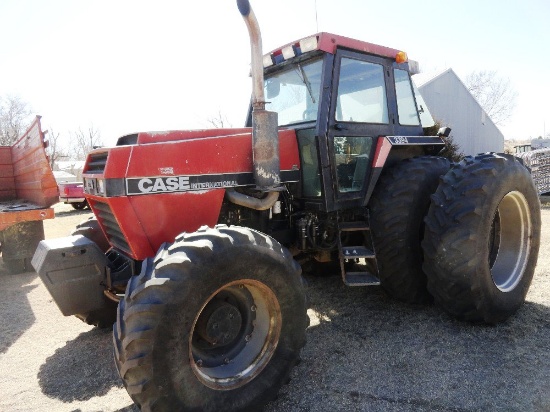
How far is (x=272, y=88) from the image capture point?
3.79 metres

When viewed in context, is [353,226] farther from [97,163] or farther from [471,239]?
[97,163]

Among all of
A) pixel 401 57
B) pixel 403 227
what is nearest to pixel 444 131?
pixel 401 57

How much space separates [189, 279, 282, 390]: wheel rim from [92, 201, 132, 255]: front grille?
2.58 feet

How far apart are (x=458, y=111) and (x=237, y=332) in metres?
20.4

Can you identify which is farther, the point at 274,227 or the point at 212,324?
the point at 274,227

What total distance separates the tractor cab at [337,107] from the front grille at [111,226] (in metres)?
1.40

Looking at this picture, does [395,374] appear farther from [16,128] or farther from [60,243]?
[16,128]

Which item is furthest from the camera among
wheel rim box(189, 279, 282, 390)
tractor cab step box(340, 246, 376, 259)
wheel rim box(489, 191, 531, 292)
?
wheel rim box(489, 191, 531, 292)

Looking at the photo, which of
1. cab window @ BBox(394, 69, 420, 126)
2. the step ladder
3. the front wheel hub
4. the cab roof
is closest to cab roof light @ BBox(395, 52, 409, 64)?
the cab roof

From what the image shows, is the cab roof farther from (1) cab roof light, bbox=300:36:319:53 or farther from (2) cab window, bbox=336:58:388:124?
(2) cab window, bbox=336:58:388:124

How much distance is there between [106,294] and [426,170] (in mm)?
2670

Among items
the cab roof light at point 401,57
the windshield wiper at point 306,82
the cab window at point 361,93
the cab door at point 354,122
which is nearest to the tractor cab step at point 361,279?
the cab door at point 354,122

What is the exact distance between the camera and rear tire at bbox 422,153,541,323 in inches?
118

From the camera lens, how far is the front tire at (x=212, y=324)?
1.94 meters
